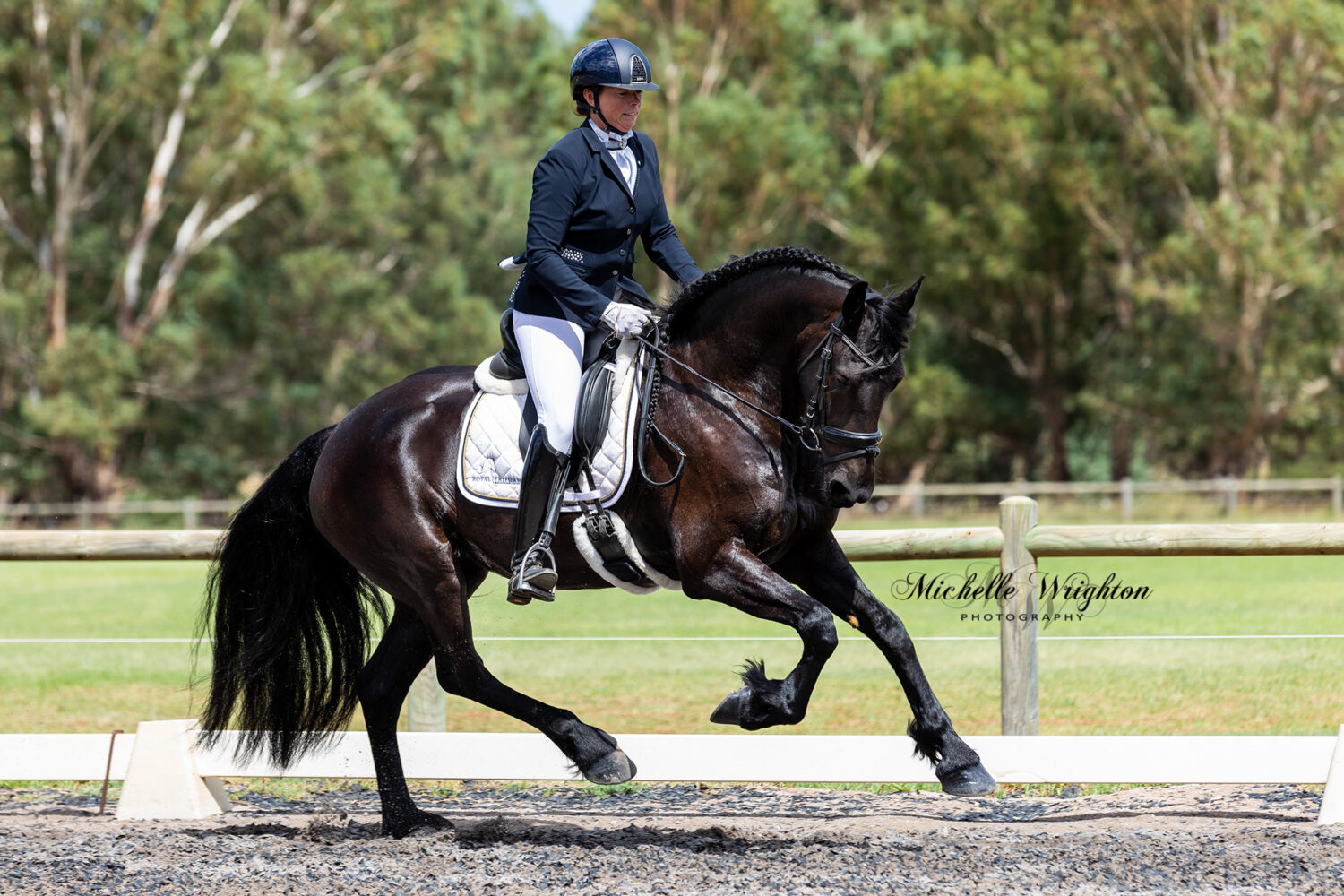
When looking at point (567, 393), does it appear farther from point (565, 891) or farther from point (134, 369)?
point (134, 369)

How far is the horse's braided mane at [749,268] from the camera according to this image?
4668mm

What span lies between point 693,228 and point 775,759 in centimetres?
3091

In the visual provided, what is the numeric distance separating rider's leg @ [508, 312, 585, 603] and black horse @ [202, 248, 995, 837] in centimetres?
12

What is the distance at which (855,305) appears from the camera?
4.38 m

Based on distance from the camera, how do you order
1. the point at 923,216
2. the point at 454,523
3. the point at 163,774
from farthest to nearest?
the point at 923,216, the point at 163,774, the point at 454,523

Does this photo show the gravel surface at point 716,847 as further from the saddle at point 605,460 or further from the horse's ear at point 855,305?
the horse's ear at point 855,305

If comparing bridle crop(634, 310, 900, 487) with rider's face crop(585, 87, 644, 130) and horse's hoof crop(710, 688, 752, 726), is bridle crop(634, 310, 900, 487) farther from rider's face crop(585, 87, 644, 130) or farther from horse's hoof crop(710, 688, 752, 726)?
rider's face crop(585, 87, 644, 130)

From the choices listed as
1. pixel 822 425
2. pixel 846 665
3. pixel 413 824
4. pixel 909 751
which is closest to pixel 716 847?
pixel 909 751

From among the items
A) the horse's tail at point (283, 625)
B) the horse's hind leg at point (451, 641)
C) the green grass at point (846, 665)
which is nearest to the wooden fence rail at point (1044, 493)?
the green grass at point (846, 665)

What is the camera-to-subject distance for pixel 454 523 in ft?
16.5

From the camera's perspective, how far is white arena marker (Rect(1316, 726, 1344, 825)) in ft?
15.7

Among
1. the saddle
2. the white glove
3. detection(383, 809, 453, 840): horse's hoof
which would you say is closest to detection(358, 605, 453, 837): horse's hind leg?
detection(383, 809, 453, 840): horse's hoof

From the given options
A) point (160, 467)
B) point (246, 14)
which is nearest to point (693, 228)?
point (246, 14)

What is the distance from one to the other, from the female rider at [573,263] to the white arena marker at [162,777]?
1.68 metres
